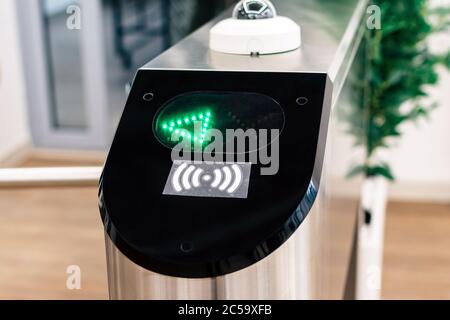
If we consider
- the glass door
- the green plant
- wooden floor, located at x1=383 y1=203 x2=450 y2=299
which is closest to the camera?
the green plant

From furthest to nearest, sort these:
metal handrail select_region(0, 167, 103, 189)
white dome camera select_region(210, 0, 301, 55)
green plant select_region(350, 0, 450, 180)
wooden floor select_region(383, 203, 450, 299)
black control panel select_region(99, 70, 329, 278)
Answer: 1. wooden floor select_region(383, 203, 450, 299)
2. green plant select_region(350, 0, 450, 180)
3. metal handrail select_region(0, 167, 103, 189)
4. white dome camera select_region(210, 0, 301, 55)
5. black control panel select_region(99, 70, 329, 278)

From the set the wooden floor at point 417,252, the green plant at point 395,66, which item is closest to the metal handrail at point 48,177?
the green plant at point 395,66

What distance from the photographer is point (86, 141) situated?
316 cm

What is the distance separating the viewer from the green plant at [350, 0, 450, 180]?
5.55ft

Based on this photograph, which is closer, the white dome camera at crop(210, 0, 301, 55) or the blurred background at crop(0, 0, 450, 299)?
the white dome camera at crop(210, 0, 301, 55)

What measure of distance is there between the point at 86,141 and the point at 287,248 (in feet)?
8.94

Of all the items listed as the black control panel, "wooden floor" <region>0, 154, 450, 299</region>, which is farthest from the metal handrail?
"wooden floor" <region>0, 154, 450, 299</region>

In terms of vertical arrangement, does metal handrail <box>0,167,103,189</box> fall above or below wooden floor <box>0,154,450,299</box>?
above

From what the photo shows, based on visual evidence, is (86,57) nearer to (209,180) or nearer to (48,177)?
(48,177)

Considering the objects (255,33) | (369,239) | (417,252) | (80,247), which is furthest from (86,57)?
(255,33)

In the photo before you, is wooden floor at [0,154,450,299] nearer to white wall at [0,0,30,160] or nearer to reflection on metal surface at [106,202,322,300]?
white wall at [0,0,30,160]

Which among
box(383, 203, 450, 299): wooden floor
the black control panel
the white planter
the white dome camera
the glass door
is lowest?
box(383, 203, 450, 299): wooden floor

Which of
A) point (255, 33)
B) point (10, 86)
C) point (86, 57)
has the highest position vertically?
point (255, 33)

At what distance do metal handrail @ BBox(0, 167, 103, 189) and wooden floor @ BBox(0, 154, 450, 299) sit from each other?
983 mm
